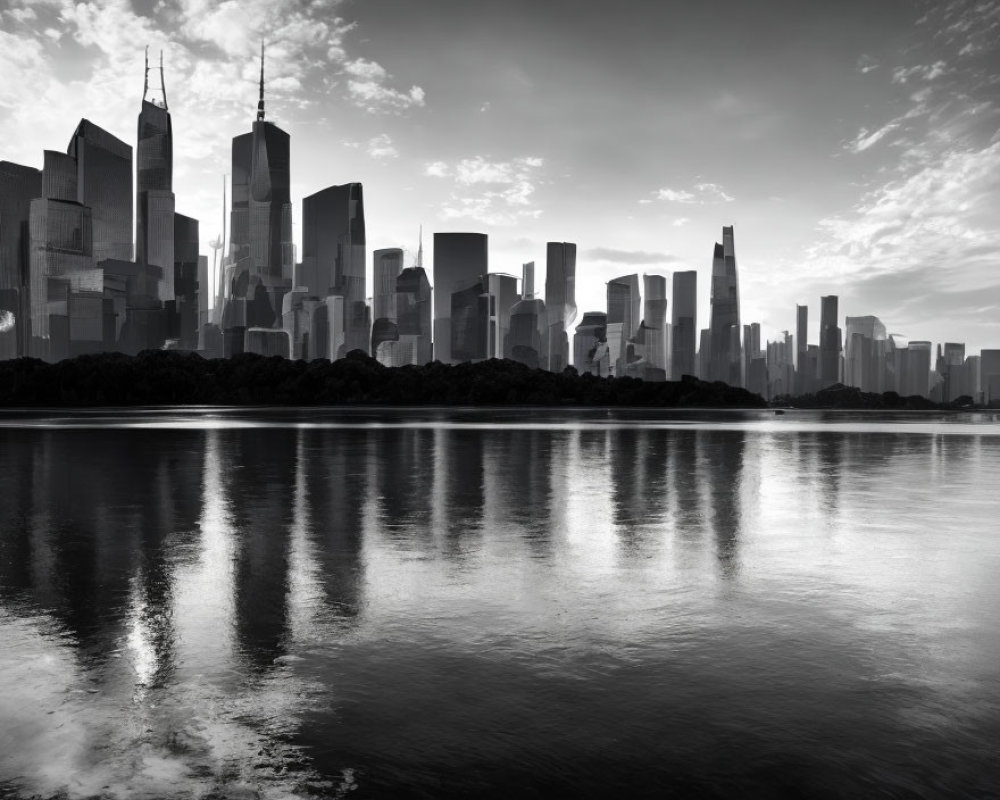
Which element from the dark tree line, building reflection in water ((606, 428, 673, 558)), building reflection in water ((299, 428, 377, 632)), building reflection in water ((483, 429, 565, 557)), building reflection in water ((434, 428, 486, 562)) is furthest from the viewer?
the dark tree line

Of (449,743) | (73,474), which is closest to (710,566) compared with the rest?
(449,743)

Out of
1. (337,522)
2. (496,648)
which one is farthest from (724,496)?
(496,648)

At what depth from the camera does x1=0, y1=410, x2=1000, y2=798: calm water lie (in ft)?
17.2

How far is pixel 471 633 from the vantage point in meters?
7.98

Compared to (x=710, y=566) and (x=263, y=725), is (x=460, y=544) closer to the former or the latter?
(x=710, y=566)

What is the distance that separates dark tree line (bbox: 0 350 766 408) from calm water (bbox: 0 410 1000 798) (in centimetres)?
12088

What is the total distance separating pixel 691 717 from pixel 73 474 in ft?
69.9

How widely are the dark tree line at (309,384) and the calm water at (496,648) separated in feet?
397

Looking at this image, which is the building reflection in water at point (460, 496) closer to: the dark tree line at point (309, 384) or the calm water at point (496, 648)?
the calm water at point (496, 648)

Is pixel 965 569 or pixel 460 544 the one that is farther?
pixel 460 544

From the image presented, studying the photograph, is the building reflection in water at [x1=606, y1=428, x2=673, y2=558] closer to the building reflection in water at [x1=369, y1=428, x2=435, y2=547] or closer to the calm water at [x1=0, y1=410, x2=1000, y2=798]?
the calm water at [x1=0, y1=410, x2=1000, y2=798]

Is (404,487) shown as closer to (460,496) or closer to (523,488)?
(460,496)

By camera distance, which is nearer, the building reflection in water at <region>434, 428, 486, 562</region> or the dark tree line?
the building reflection in water at <region>434, 428, 486, 562</region>

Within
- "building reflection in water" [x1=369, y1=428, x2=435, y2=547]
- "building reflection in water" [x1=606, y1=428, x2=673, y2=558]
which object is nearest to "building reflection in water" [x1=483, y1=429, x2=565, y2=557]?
"building reflection in water" [x1=606, y1=428, x2=673, y2=558]
